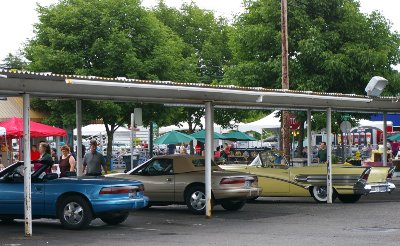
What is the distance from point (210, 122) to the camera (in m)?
19.6

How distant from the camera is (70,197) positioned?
16.3m

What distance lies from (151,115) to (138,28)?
4.38 metres

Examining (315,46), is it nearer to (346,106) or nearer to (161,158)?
(346,106)

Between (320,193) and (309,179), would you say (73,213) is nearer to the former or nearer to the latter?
(309,179)

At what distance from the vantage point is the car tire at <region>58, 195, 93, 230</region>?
637 inches

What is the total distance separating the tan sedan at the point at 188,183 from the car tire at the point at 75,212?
4033 millimetres

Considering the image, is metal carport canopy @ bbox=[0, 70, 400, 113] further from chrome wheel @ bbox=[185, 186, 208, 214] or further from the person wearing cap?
the person wearing cap

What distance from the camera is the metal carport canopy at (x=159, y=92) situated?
48.6 feet

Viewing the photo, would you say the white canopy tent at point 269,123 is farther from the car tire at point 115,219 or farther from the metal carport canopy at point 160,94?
the car tire at point 115,219

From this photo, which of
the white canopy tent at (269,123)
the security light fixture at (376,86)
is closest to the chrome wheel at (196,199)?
the security light fixture at (376,86)

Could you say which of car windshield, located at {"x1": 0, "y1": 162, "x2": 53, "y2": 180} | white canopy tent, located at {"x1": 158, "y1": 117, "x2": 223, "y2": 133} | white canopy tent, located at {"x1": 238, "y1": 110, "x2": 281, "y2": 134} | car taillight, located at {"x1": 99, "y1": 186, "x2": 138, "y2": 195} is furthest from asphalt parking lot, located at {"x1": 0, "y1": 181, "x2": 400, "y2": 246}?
white canopy tent, located at {"x1": 158, "y1": 117, "x2": 223, "y2": 133}

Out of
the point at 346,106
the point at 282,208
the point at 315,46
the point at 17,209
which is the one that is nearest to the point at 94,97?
the point at 17,209

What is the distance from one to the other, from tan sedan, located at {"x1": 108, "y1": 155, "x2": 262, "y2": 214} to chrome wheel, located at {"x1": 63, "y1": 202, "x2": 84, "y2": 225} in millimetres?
4024

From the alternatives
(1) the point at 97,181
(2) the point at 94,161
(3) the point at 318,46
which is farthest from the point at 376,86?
(3) the point at 318,46
